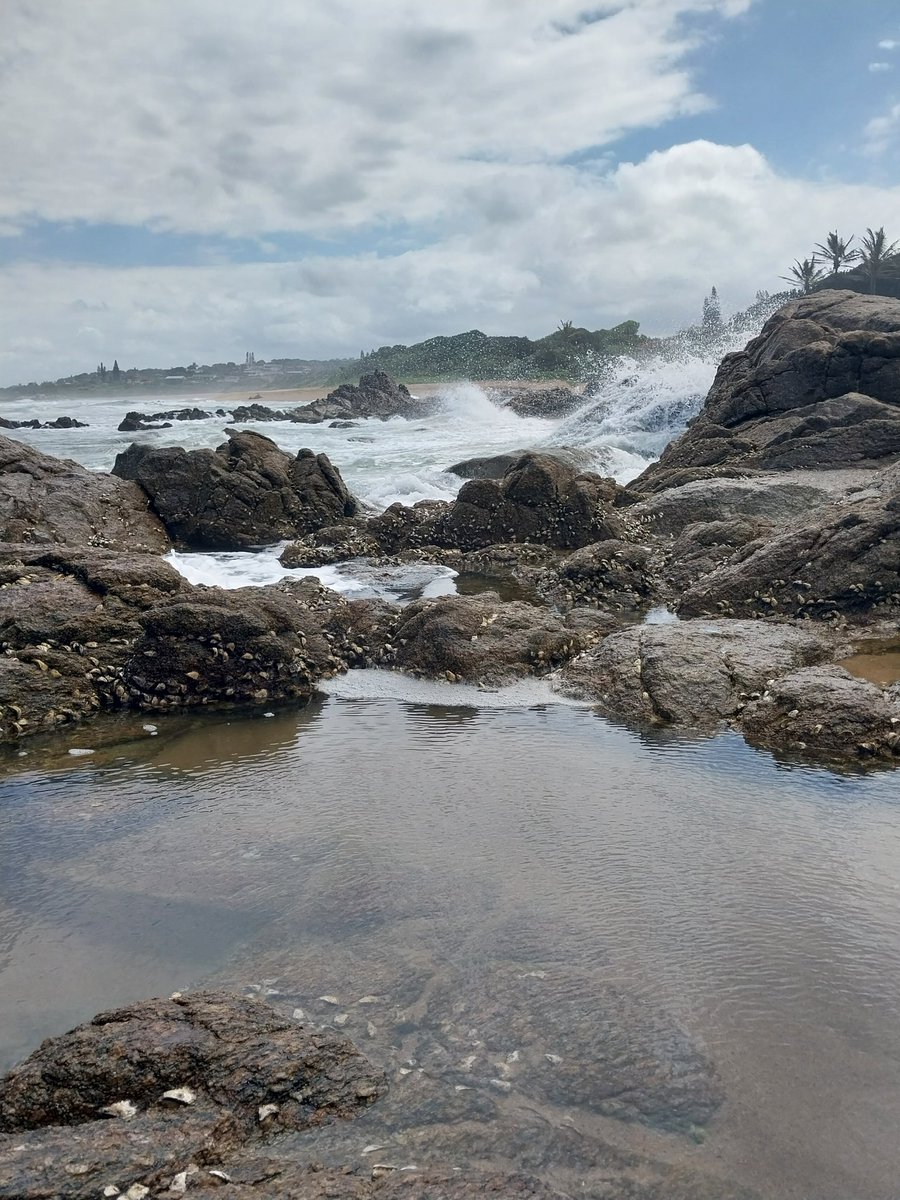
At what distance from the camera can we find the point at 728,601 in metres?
10.7

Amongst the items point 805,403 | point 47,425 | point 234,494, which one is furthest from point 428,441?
point 47,425

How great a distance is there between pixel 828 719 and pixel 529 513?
957 cm

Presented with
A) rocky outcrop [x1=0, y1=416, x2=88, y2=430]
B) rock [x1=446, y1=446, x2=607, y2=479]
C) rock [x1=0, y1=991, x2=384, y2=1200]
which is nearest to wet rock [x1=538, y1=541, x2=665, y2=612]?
rock [x1=0, y1=991, x2=384, y2=1200]

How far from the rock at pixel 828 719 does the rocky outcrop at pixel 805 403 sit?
1121 centimetres

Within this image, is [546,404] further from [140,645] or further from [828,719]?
[828,719]

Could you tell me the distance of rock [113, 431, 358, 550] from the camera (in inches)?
648

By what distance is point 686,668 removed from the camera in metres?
7.82

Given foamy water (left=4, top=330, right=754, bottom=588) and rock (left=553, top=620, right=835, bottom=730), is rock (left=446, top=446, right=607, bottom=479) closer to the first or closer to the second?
foamy water (left=4, top=330, right=754, bottom=588)

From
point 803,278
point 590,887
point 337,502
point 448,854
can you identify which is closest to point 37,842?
point 448,854

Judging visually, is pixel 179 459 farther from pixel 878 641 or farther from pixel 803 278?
pixel 803 278

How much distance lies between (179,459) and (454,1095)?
49.6ft

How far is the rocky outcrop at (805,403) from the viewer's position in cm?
1783

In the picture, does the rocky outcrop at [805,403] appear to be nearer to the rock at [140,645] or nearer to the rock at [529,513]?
the rock at [529,513]

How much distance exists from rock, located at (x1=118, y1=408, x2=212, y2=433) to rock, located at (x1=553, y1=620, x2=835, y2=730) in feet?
134
